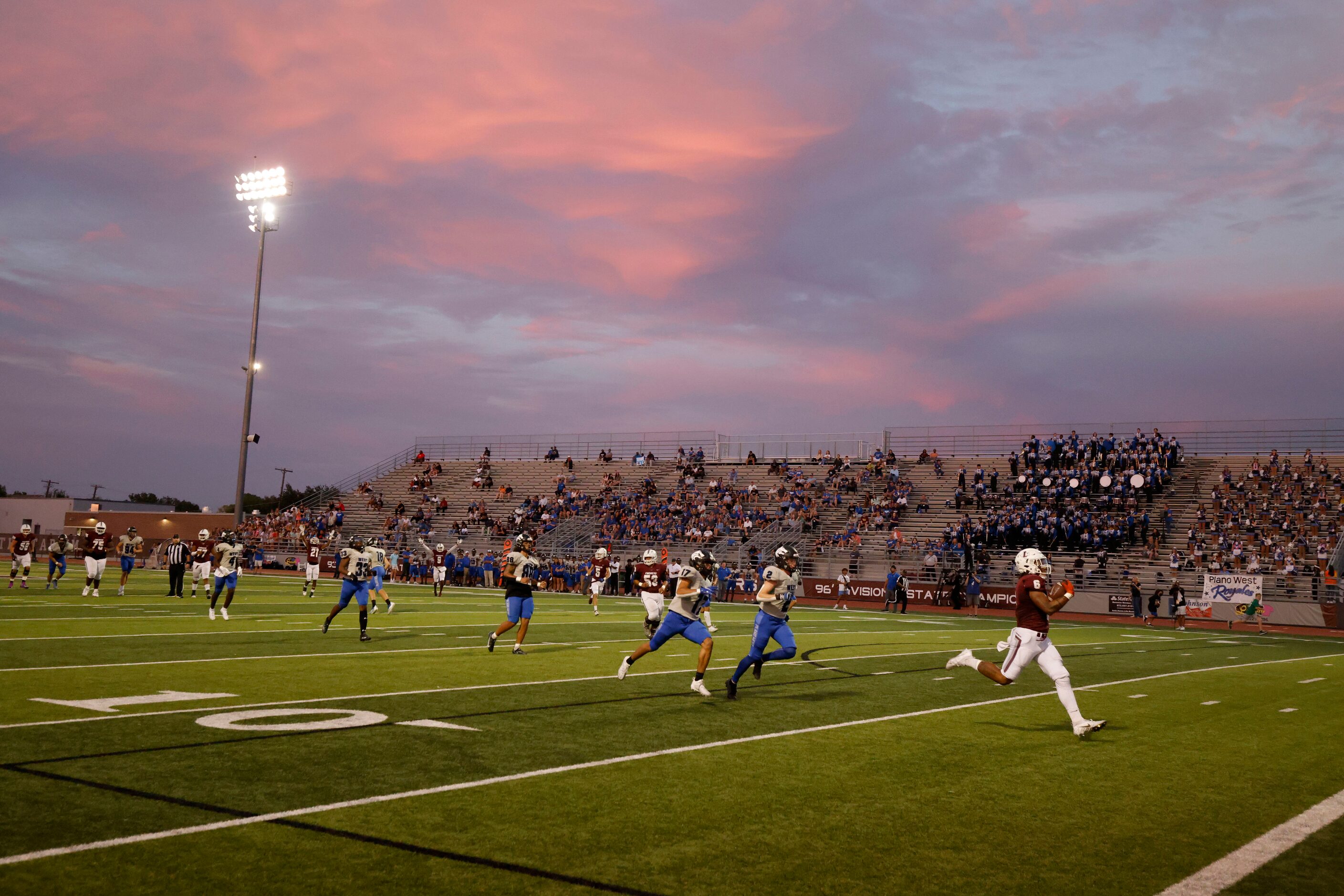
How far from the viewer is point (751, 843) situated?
229 inches

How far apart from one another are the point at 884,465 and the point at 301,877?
49.8m

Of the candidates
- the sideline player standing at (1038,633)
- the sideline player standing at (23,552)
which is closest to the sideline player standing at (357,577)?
the sideline player standing at (1038,633)

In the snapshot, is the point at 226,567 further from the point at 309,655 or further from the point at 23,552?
the point at 23,552

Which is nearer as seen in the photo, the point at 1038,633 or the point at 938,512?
the point at 1038,633

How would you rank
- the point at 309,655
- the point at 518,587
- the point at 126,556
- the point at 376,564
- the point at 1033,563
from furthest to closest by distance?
the point at 126,556
the point at 376,564
the point at 518,587
the point at 309,655
the point at 1033,563

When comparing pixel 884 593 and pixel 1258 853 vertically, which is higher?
pixel 1258 853

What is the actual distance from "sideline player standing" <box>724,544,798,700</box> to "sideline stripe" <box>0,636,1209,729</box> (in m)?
2.18

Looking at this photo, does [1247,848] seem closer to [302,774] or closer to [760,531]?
[302,774]

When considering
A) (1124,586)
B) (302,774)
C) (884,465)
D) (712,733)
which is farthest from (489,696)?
(884,465)

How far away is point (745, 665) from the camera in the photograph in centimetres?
1201

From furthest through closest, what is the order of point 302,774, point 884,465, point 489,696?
point 884,465 → point 489,696 → point 302,774

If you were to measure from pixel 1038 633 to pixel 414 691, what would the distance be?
6.45 metres

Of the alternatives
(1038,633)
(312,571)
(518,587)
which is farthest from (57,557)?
(1038,633)

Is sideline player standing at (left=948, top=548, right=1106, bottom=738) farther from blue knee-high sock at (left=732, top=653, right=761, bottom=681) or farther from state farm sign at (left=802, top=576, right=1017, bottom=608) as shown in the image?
state farm sign at (left=802, top=576, right=1017, bottom=608)
